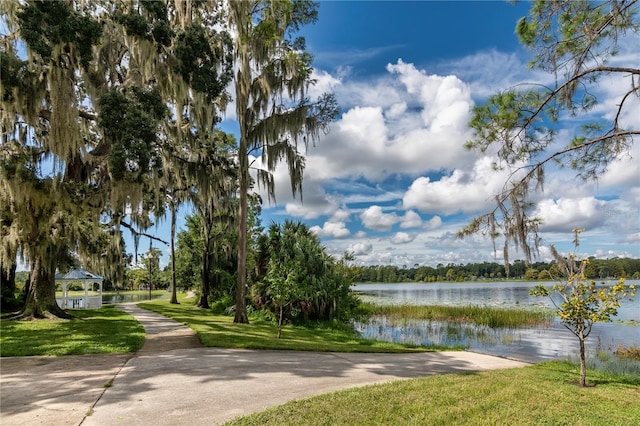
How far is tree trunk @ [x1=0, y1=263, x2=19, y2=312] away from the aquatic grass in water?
17.5 meters

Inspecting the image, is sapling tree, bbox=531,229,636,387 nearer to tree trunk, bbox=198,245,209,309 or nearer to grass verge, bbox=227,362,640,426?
grass verge, bbox=227,362,640,426

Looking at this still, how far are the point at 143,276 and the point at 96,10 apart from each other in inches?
3053

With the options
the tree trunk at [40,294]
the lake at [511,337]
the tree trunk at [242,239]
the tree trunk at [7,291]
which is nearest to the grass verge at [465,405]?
the lake at [511,337]

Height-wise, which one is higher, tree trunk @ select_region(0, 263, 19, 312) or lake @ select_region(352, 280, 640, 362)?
tree trunk @ select_region(0, 263, 19, 312)

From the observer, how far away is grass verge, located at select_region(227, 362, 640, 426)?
4.35 m

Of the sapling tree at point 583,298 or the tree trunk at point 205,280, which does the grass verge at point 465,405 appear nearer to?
the sapling tree at point 583,298

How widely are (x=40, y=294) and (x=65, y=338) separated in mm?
4991

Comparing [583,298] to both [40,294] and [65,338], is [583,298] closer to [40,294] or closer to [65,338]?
[65,338]

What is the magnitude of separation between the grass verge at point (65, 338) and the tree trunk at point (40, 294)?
0.71 meters

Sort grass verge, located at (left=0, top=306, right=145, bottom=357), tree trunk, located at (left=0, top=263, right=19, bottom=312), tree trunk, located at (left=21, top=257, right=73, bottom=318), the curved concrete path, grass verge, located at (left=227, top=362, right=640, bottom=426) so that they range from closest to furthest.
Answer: grass verge, located at (left=227, top=362, right=640, bottom=426) → the curved concrete path → grass verge, located at (left=0, top=306, right=145, bottom=357) → tree trunk, located at (left=21, top=257, right=73, bottom=318) → tree trunk, located at (left=0, top=263, right=19, bottom=312)

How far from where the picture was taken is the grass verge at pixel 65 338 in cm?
821

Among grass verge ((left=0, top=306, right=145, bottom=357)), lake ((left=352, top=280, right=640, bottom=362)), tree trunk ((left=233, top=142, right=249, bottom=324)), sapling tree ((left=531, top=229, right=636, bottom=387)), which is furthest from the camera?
tree trunk ((left=233, top=142, right=249, bottom=324))

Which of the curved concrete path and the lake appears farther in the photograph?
the lake

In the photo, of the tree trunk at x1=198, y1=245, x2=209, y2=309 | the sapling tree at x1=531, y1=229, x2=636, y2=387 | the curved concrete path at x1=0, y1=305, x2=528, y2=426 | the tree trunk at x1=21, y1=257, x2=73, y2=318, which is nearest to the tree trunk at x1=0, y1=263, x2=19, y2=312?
the tree trunk at x1=21, y1=257, x2=73, y2=318
